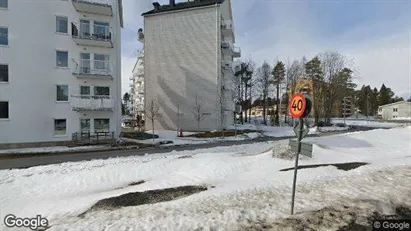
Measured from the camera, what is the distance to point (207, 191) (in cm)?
766

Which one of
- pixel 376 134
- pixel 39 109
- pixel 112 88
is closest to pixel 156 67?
pixel 112 88

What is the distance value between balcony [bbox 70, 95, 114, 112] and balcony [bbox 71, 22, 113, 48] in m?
5.32

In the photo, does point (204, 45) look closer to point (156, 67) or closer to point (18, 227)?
point (156, 67)

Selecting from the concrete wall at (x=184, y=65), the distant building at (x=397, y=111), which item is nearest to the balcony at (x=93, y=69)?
the concrete wall at (x=184, y=65)

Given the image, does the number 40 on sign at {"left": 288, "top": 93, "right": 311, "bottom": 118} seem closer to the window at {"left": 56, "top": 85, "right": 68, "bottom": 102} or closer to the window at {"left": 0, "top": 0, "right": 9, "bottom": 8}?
the window at {"left": 56, "top": 85, "right": 68, "bottom": 102}

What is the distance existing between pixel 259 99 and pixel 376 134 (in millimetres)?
39789

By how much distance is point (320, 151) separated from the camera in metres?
13.4

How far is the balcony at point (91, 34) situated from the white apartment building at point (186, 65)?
11.6 metres

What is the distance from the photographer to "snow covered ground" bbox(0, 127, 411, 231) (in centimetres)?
552

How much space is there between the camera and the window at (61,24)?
24.5 metres

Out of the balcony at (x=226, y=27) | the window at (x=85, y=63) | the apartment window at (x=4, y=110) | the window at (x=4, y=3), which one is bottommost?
the apartment window at (x=4, y=110)

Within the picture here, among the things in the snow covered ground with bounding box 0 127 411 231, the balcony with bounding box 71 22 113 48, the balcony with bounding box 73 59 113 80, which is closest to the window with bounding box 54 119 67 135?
the balcony with bounding box 73 59 113 80

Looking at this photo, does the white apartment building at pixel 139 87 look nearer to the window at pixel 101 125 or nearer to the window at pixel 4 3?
the window at pixel 101 125

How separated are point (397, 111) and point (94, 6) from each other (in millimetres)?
100208
